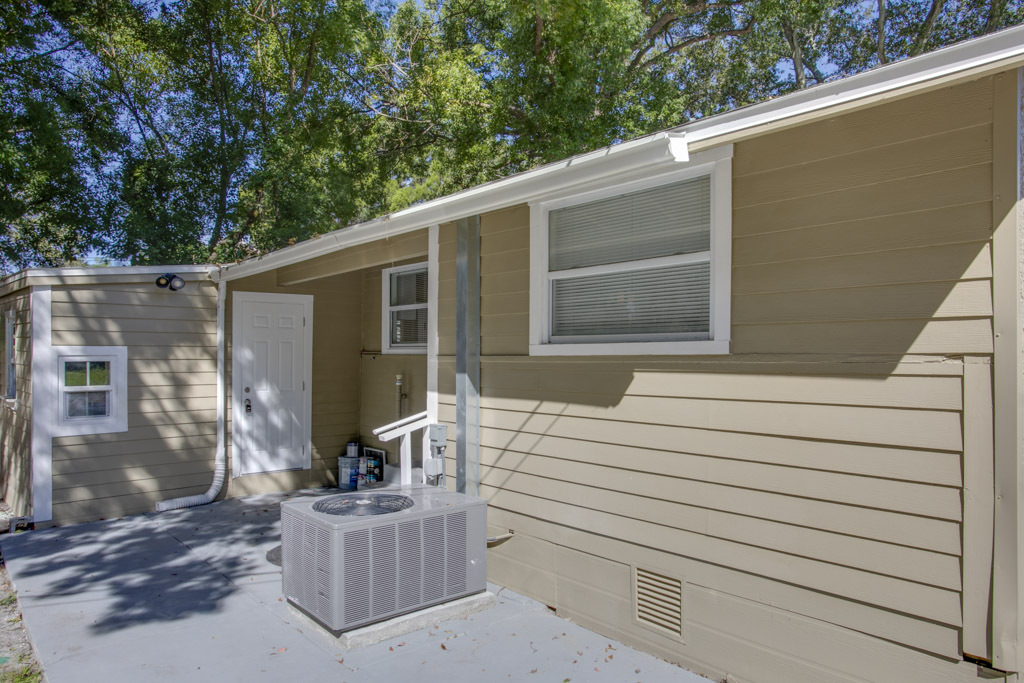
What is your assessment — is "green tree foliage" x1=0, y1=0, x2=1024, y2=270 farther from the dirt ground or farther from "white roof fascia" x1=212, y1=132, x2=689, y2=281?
the dirt ground

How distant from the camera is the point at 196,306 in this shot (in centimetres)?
638

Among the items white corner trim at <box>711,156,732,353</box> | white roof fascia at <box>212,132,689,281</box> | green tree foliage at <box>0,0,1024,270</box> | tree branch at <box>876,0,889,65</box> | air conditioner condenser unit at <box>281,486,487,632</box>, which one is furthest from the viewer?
tree branch at <box>876,0,889,65</box>

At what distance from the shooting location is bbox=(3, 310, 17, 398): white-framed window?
6.32 meters

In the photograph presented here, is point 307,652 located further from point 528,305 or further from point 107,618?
point 528,305

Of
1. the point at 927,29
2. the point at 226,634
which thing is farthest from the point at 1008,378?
the point at 927,29

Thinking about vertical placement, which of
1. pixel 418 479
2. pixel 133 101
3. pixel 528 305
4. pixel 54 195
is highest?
pixel 133 101

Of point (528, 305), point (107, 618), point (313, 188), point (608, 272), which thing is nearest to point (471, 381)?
point (528, 305)

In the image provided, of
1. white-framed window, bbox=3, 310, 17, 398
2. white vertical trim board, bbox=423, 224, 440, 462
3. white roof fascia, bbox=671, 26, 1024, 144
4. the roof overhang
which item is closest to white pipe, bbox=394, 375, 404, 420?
white vertical trim board, bbox=423, 224, 440, 462

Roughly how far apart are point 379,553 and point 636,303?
183cm

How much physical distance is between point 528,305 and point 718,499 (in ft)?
5.11

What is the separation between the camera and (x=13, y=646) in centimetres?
348

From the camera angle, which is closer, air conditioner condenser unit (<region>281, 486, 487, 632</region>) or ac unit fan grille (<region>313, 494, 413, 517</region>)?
air conditioner condenser unit (<region>281, 486, 487, 632</region>)

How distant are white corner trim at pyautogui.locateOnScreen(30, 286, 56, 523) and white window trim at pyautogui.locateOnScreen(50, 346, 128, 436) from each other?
0.04 metres

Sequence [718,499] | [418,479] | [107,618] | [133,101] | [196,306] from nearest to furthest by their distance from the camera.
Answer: [718,499] → [107,618] → [418,479] → [196,306] → [133,101]
